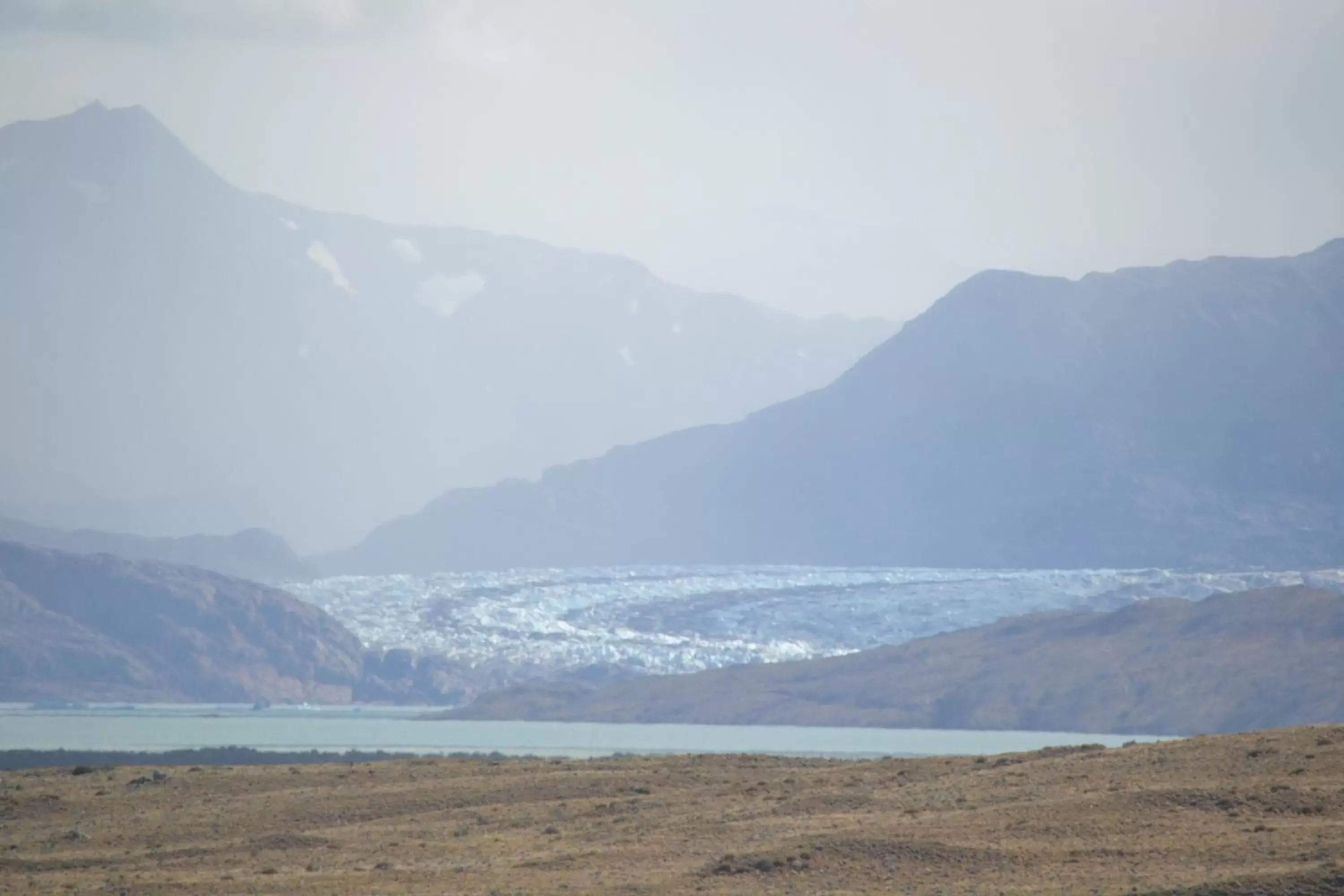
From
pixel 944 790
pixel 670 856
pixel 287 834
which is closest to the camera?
pixel 670 856

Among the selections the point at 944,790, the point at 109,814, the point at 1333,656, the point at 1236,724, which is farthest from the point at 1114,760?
the point at 1333,656

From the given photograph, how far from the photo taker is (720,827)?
54031mm

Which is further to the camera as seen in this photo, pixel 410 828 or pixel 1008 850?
pixel 410 828

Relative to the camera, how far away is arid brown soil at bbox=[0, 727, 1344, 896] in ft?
146

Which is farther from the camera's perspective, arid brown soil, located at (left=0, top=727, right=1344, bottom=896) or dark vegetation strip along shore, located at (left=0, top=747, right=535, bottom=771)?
dark vegetation strip along shore, located at (left=0, top=747, right=535, bottom=771)

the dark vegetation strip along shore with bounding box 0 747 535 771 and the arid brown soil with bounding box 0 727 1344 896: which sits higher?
the arid brown soil with bounding box 0 727 1344 896

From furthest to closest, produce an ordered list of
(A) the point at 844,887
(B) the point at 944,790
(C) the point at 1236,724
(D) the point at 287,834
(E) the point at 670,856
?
(C) the point at 1236,724, (B) the point at 944,790, (D) the point at 287,834, (E) the point at 670,856, (A) the point at 844,887

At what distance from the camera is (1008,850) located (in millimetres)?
46375

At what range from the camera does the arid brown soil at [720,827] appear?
44.4m

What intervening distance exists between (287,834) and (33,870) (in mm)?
7616

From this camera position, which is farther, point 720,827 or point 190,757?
point 190,757

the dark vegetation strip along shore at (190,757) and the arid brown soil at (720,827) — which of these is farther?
the dark vegetation strip along shore at (190,757)

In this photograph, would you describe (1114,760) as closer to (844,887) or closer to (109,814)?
(844,887)

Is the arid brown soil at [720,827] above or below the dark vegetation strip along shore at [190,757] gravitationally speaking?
above
